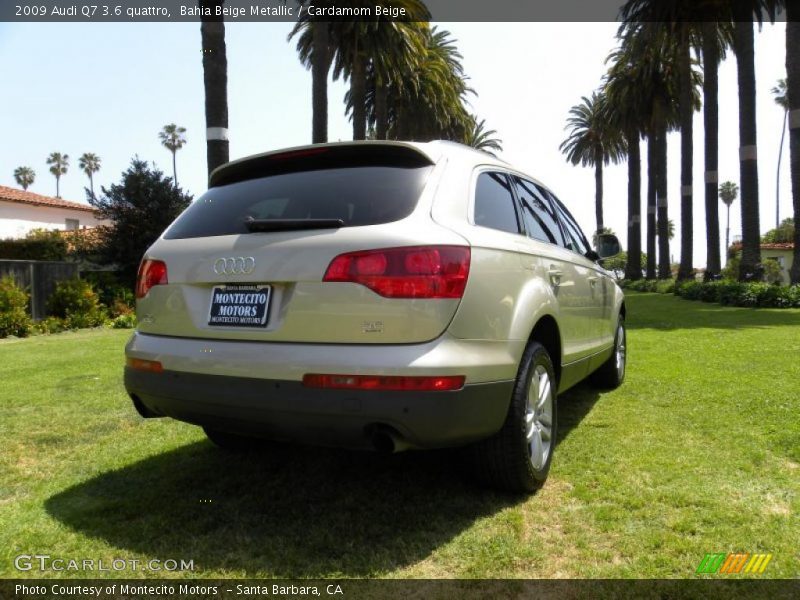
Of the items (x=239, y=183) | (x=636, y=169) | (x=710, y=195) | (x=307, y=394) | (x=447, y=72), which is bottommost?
(x=307, y=394)

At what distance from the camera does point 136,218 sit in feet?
61.4

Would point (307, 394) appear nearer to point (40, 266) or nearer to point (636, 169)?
point (40, 266)

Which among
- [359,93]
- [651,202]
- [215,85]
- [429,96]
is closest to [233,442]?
[215,85]

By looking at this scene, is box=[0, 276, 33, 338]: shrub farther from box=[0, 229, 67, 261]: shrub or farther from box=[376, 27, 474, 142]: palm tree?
box=[376, 27, 474, 142]: palm tree

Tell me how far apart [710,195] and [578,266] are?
69.9ft

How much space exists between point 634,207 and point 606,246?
33893 mm

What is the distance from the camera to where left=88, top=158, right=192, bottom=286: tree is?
18328mm

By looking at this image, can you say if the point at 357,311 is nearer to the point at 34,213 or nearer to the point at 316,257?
the point at 316,257

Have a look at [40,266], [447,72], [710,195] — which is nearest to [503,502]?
[40,266]

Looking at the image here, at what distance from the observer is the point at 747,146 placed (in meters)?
18.8

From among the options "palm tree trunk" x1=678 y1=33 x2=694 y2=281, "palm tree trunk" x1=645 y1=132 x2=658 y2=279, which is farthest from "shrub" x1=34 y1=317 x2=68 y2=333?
"palm tree trunk" x1=645 y1=132 x2=658 y2=279

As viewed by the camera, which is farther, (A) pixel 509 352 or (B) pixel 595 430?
(B) pixel 595 430

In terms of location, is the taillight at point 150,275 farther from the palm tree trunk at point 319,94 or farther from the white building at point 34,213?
the white building at point 34,213

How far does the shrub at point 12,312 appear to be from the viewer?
13242 millimetres
